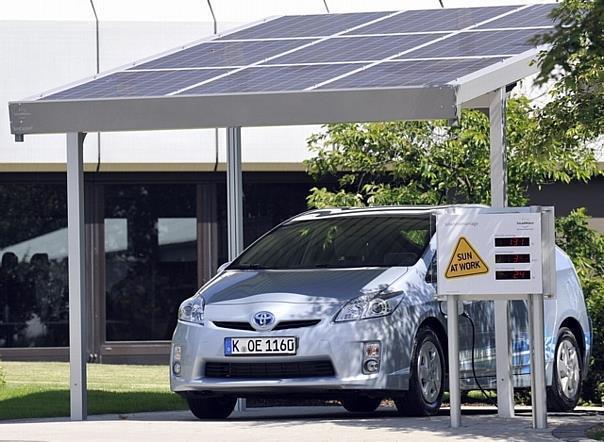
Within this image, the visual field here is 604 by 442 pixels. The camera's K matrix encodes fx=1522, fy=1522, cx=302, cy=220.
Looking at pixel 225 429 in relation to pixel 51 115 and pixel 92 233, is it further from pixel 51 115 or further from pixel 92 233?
pixel 92 233

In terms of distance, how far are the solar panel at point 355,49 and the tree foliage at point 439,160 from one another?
2.59 m

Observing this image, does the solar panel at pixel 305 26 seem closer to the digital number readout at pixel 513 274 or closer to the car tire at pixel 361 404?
the car tire at pixel 361 404

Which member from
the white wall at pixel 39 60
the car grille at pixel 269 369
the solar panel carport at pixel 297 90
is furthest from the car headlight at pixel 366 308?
the white wall at pixel 39 60

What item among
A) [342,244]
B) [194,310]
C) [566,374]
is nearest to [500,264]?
[342,244]

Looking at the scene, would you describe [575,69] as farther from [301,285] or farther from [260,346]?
[260,346]

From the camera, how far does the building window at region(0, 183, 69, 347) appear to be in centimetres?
2098

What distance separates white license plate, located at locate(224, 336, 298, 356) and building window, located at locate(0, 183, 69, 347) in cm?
1015

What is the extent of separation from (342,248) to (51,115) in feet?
8.39

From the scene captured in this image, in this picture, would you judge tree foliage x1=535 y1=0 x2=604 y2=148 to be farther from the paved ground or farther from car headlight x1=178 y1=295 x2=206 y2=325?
car headlight x1=178 y1=295 x2=206 y2=325

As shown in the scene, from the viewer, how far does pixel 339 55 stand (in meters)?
12.9

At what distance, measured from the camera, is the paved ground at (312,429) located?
9789 millimetres

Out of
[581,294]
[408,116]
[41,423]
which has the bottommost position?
[41,423]

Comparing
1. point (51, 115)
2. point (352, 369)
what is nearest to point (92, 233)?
point (51, 115)

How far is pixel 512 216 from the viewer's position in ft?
33.7
